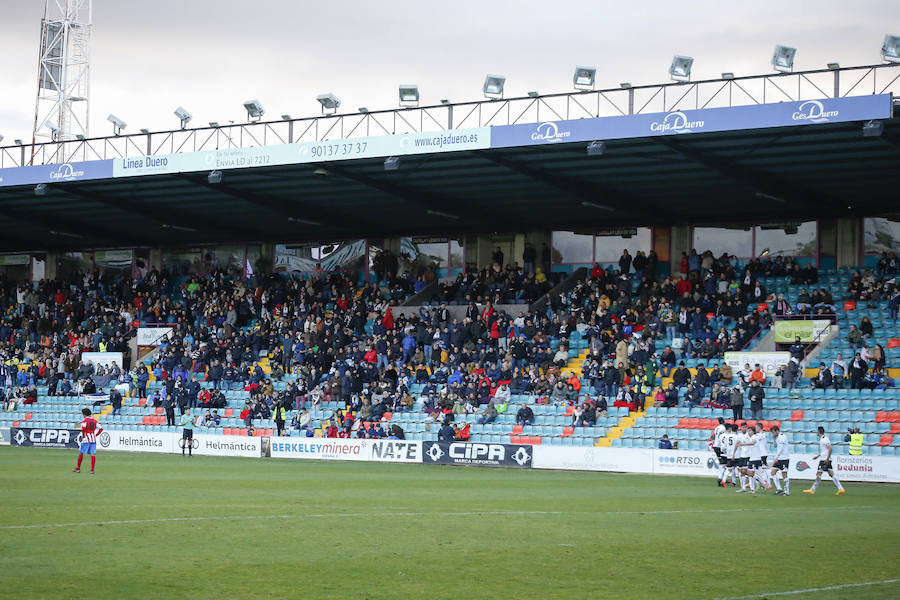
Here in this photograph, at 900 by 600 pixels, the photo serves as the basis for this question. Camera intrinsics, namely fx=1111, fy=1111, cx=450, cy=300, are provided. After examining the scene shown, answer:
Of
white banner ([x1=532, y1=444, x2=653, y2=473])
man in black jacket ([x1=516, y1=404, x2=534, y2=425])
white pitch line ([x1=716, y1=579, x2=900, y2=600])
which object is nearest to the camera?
white pitch line ([x1=716, y1=579, x2=900, y2=600])

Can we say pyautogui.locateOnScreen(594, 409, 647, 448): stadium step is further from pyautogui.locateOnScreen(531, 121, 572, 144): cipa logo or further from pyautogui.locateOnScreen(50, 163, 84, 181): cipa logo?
pyautogui.locateOnScreen(50, 163, 84, 181): cipa logo

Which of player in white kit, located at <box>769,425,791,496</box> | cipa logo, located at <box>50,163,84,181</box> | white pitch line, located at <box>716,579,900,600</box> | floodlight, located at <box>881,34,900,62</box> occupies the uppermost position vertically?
floodlight, located at <box>881,34,900,62</box>

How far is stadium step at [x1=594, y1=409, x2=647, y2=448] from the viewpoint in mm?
35281

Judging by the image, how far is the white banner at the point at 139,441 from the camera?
129 ft

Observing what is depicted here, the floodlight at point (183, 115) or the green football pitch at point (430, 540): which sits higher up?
the floodlight at point (183, 115)

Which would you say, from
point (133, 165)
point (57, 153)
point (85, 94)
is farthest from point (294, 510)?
point (85, 94)

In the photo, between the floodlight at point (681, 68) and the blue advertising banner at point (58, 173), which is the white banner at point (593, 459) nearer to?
the floodlight at point (681, 68)

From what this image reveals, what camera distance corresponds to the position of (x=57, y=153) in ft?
146

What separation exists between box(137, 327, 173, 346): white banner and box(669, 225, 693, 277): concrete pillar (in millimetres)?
22664

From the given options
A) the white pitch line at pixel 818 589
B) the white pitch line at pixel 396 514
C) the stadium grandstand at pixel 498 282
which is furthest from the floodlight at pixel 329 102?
the white pitch line at pixel 818 589

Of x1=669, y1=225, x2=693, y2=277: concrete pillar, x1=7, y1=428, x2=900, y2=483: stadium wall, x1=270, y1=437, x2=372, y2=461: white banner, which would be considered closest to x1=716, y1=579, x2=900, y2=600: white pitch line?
x1=7, y1=428, x2=900, y2=483: stadium wall

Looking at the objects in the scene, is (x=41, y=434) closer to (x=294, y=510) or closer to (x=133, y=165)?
(x=133, y=165)

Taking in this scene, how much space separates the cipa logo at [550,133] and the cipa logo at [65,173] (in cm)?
1897

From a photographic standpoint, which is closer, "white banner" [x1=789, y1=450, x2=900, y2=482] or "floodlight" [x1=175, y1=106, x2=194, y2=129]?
"white banner" [x1=789, y1=450, x2=900, y2=482]
